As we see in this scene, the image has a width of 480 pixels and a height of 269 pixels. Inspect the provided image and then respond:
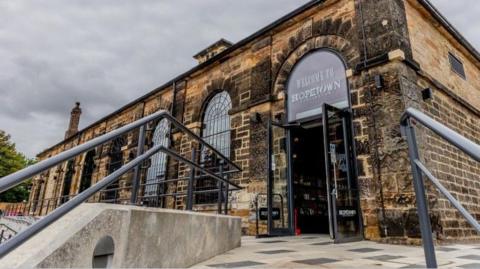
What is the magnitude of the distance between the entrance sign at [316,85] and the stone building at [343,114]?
0.03 metres

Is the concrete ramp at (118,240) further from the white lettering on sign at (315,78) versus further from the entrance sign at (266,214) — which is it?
the white lettering on sign at (315,78)

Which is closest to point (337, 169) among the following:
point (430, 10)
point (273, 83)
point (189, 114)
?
point (273, 83)

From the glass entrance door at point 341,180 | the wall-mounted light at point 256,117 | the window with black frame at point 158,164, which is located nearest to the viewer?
the glass entrance door at point 341,180

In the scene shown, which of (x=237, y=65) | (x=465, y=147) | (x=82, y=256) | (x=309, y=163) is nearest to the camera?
(x=465, y=147)

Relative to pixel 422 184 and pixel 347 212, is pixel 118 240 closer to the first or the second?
pixel 422 184

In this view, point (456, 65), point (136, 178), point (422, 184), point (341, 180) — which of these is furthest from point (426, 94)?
point (136, 178)

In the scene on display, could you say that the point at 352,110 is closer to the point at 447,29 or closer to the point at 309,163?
the point at 309,163

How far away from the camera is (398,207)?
4566 millimetres

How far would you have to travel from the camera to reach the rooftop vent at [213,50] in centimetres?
1428

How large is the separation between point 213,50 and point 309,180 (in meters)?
9.68

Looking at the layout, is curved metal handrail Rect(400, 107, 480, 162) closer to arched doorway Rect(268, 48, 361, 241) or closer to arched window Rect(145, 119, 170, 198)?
arched doorway Rect(268, 48, 361, 241)

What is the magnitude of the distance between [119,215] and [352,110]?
16.2ft

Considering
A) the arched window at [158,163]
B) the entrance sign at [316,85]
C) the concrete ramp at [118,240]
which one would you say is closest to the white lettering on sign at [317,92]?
the entrance sign at [316,85]

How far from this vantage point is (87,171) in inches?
622
